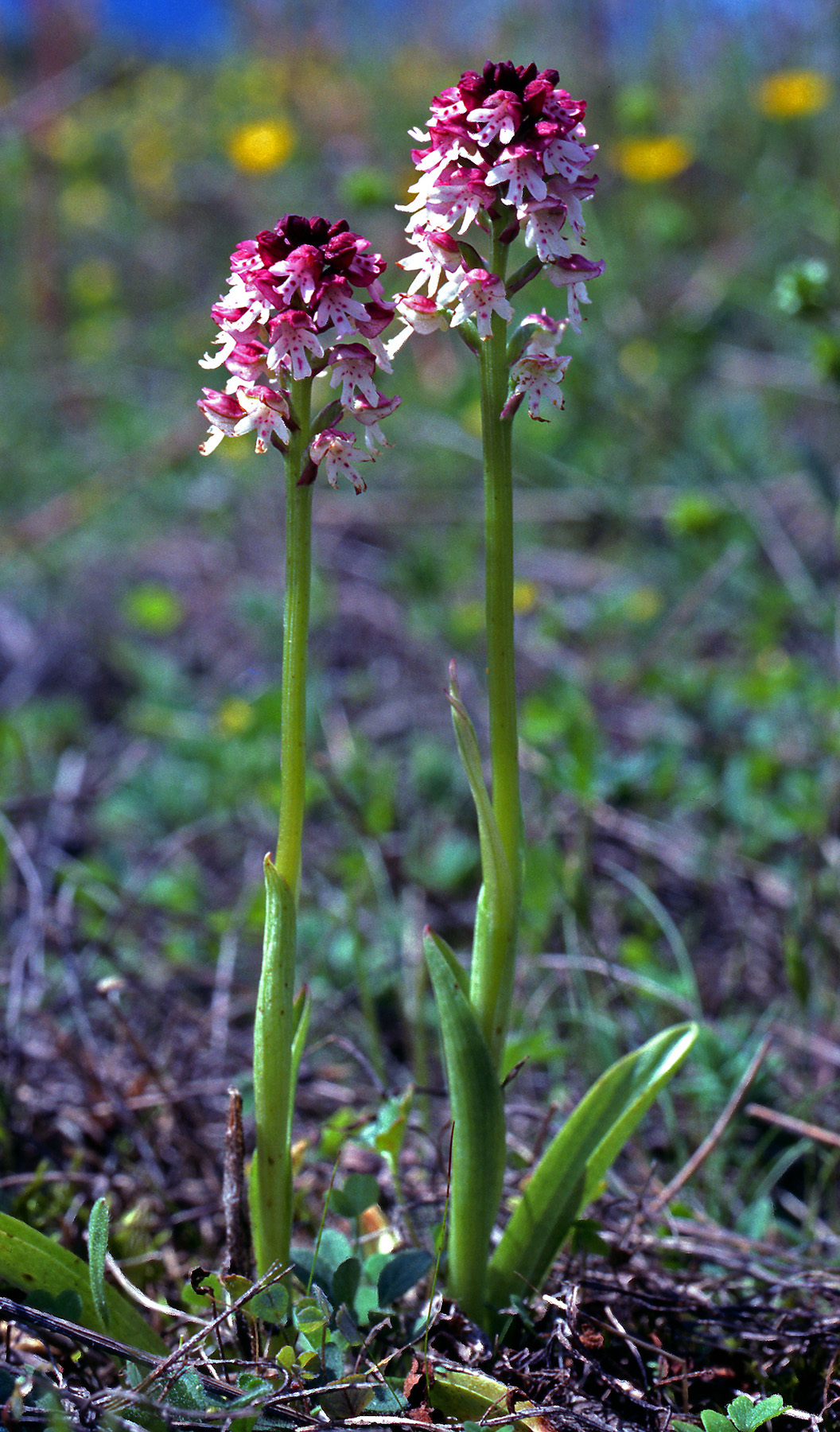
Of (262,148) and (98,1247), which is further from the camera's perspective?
(262,148)

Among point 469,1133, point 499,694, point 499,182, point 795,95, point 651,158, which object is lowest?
point 469,1133

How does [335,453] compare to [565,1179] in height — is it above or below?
above

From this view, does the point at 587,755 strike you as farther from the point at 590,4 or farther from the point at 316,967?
the point at 590,4

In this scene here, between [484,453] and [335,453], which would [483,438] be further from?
[335,453]

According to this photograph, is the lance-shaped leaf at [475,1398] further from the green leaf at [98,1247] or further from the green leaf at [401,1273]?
the green leaf at [98,1247]

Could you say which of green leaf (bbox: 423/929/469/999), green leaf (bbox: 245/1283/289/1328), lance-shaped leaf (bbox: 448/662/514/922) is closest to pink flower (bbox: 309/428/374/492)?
lance-shaped leaf (bbox: 448/662/514/922)

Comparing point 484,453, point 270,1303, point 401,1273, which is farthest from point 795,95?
point 270,1303

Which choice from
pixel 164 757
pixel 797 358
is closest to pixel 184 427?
pixel 164 757

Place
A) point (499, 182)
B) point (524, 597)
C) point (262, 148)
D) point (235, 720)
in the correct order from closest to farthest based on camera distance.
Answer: point (499, 182) < point (235, 720) < point (524, 597) < point (262, 148)
